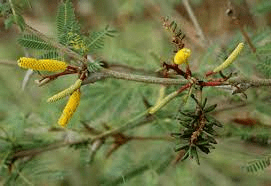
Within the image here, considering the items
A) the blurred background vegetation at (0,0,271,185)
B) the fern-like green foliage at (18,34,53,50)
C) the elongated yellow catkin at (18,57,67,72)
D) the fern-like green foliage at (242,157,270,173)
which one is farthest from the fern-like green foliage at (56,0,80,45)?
the fern-like green foliage at (242,157,270,173)

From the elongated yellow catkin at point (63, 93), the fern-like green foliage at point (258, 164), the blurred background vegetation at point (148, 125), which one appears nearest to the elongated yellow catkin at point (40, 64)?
the elongated yellow catkin at point (63, 93)

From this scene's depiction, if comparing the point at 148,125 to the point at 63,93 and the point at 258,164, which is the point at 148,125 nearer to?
the point at 258,164

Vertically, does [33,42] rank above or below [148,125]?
above

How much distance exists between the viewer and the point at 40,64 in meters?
1.07

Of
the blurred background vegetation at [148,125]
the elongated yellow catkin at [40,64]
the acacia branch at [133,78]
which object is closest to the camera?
the elongated yellow catkin at [40,64]

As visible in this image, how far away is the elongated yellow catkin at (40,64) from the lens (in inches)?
41.5

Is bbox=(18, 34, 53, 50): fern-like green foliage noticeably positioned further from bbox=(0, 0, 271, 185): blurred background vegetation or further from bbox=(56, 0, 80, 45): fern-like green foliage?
bbox=(0, 0, 271, 185): blurred background vegetation

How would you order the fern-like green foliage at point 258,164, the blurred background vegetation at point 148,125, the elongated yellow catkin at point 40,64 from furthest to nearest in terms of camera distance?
the blurred background vegetation at point 148,125 < the fern-like green foliage at point 258,164 < the elongated yellow catkin at point 40,64

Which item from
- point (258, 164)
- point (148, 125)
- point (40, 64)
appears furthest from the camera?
point (148, 125)

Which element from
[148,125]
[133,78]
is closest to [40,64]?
[133,78]

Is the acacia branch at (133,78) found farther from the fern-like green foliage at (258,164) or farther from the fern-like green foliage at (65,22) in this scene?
the fern-like green foliage at (258,164)

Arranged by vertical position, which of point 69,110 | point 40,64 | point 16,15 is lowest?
point 69,110

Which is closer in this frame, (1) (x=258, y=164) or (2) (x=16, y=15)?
(2) (x=16, y=15)

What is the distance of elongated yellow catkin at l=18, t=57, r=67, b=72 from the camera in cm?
105
